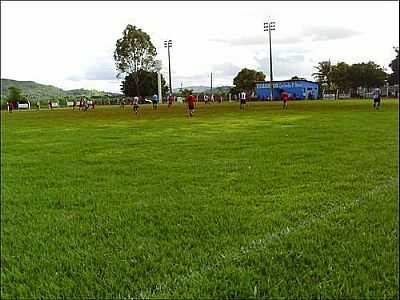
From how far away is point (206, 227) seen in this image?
4.51m

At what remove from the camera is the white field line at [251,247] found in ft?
10.8

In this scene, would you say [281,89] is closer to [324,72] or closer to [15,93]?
[15,93]

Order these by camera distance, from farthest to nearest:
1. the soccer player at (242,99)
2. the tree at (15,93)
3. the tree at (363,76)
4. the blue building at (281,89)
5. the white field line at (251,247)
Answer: the tree at (363,76) → the blue building at (281,89) → the tree at (15,93) → the soccer player at (242,99) → the white field line at (251,247)

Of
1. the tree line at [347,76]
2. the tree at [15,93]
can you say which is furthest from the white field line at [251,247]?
the tree line at [347,76]

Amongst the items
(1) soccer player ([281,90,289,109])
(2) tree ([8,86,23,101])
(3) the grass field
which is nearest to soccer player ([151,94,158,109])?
(2) tree ([8,86,23,101])

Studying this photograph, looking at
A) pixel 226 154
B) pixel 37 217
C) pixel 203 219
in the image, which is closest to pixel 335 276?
pixel 203 219

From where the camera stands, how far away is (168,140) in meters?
12.9

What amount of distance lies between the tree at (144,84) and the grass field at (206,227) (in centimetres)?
879

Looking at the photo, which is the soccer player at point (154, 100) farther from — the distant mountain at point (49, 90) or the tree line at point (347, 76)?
the tree line at point (347, 76)

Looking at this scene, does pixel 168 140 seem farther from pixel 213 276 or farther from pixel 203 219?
pixel 213 276

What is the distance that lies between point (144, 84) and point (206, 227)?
50.9 ft

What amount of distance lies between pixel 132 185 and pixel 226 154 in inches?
129

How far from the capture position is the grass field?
332cm

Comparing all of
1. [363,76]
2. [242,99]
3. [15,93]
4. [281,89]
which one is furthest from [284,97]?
[363,76]
